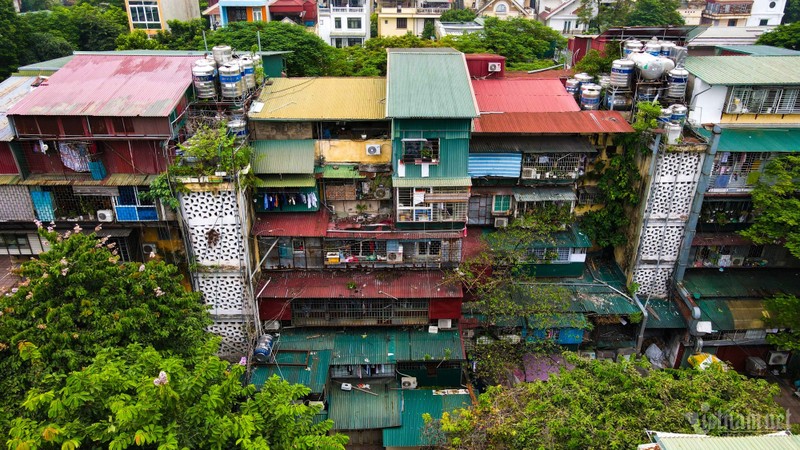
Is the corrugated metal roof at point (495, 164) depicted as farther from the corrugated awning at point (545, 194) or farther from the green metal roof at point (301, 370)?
the green metal roof at point (301, 370)

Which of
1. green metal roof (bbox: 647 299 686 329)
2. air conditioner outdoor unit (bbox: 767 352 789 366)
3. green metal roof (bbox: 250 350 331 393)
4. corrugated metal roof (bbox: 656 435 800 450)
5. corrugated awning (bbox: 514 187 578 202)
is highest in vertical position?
corrugated awning (bbox: 514 187 578 202)

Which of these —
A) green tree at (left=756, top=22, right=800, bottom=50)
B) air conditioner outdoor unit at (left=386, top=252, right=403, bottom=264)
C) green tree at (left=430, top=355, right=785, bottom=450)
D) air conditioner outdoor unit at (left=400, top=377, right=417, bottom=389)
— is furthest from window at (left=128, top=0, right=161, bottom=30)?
green tree at (left=756, top=22, right=800, bottom=50)

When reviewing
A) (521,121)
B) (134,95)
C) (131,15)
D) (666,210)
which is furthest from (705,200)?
(131,15)

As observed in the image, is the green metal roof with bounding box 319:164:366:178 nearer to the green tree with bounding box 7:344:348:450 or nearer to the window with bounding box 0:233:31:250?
the green tree with bounding box 7:344:348:450

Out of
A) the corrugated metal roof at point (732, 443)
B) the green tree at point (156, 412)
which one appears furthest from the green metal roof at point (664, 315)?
the green tree at point (156, 412)

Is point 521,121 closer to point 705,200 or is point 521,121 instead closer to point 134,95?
point 705,200

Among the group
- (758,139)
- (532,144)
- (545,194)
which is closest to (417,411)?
(545,194)
